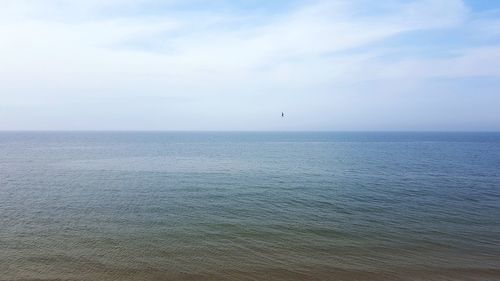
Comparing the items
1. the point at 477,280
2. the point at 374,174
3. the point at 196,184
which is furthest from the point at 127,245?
the point at 374,174

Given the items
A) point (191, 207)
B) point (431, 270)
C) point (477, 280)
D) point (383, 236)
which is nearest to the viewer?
point (477, 280)

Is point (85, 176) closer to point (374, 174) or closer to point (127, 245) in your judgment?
point (127, 245)

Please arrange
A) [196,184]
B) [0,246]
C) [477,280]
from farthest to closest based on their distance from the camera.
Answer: [196,184] < [0,246] < [477,280]

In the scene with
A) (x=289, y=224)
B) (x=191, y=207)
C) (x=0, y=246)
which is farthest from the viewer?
(x=191, y=207)

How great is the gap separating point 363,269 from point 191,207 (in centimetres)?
2140

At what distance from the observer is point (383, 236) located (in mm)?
30438

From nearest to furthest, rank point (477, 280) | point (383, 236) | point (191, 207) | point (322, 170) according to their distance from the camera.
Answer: point (477, 280), point (383, 236), point (191, 207), point (322, 170)

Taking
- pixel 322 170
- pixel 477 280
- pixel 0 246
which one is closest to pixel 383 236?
pixel 477 280

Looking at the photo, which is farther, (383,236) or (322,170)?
(322,170)

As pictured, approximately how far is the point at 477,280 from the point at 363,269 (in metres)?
6.53

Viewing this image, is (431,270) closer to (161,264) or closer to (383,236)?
(383,236)

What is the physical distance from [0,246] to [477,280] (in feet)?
106

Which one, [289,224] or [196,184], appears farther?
[196,184]

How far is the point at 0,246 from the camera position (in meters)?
26.9
